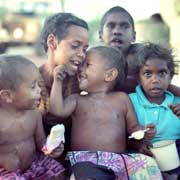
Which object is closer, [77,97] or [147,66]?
[77,97]

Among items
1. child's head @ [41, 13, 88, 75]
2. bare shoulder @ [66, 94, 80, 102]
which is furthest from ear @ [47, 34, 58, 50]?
bare shoulder @ [66, 94, 80, 102]

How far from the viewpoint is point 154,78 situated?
2600 millimetres

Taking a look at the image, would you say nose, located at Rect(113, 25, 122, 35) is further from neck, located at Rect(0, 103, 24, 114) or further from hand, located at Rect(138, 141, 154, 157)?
neck, located at Rect(0, 103, 24, 114)

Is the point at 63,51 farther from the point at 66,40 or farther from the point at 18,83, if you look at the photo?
the point at 18,83

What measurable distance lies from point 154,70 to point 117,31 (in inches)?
23.5

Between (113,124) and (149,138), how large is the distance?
0.58 feet

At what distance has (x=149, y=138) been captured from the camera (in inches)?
94.8

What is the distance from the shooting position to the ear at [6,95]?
2.21m

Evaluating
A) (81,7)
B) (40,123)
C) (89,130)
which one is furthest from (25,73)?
(81,7)

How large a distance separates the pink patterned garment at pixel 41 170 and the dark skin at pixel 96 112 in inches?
6.4

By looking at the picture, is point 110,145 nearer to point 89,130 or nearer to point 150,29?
point 89,130

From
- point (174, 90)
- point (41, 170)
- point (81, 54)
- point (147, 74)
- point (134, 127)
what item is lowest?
point (41, 170)

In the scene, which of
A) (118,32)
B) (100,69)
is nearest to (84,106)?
(100,69)

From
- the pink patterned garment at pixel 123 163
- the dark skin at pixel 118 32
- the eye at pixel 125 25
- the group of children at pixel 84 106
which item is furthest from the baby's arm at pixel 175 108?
the eye at pixel 125 25
